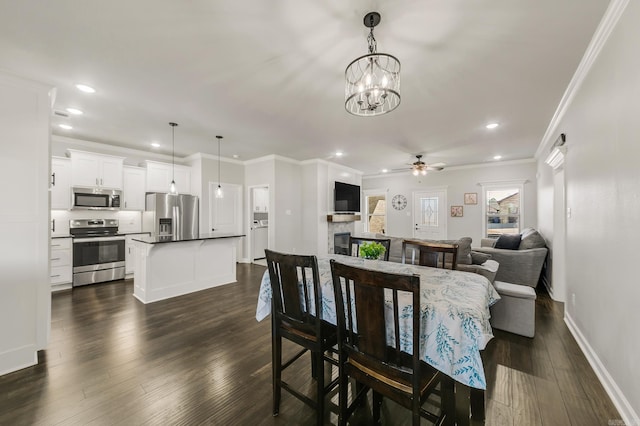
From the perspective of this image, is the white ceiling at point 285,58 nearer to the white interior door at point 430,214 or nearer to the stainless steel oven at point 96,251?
the stainless steel oven at point 96,251

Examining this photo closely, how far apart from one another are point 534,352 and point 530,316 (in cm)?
41

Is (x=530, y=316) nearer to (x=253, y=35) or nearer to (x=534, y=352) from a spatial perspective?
(x=534, y=352)

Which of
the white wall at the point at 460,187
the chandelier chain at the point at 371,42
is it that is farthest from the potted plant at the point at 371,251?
the white wall at the point at 460,187

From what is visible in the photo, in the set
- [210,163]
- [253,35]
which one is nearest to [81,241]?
[210,163]

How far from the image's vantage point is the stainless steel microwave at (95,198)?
14.9ft

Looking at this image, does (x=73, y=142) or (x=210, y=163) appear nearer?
(x=73, y=142)

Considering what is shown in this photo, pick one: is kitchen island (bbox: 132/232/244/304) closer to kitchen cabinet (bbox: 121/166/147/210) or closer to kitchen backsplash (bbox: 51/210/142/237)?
kitchen cabinet (bbox: 121/166/147/210)

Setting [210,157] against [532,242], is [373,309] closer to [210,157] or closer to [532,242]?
[532,242]

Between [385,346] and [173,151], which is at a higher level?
[173,151]

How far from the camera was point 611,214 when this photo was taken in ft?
6.30

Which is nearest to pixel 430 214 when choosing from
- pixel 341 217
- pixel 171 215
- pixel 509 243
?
pixel 341 217

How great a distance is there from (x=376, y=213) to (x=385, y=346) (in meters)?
8.05

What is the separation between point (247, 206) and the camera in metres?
6.66

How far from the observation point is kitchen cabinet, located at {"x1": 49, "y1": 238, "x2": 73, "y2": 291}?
13.9ft
